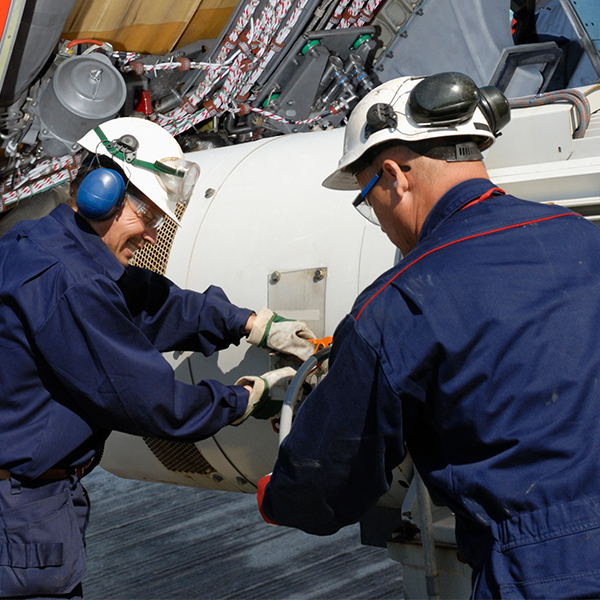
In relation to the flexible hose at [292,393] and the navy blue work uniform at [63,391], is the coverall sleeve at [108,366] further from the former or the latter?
the flexible hose at [292,393]

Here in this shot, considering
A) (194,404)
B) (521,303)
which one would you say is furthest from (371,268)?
(521,303)

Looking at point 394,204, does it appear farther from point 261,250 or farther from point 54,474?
point 54,474

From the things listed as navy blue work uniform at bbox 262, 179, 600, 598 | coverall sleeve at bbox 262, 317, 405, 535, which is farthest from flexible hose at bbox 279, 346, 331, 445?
navy blue work uniform at bbox 262, 179, 600, 598

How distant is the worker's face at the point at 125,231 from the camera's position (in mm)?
1798

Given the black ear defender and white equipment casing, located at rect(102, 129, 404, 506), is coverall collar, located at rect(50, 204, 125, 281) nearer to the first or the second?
white equipment casing, located at rect(102, 129, 404, 506)

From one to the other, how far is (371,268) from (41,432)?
0.92m

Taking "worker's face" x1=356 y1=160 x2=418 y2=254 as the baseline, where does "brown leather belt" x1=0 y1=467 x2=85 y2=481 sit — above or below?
below

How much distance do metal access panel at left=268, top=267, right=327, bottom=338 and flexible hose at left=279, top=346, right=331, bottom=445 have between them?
289 millimetres

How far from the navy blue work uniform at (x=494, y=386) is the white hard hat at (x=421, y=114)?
16cm

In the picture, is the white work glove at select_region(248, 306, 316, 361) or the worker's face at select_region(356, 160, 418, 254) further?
the white work glove at select_region(248, 306, 316, 361)

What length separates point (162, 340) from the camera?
80.9 inches

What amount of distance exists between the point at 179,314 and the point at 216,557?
149 cm

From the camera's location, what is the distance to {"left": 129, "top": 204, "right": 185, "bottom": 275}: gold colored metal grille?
2316 mm

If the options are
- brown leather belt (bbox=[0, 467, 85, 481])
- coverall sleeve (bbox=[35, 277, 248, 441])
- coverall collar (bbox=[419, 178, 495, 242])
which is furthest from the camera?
brown leather belt (bbox=[0, 467, 85, 481])
